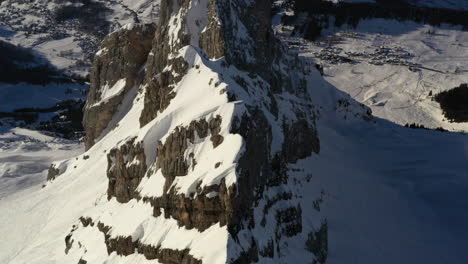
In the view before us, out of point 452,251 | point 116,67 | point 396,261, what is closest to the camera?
point 396,261

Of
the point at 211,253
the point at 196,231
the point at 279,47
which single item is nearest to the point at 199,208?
A: the point at 196,231

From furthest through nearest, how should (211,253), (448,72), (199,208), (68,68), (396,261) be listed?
(68,68) → (448,72) → (396,261) → (199,208) → (211,253)

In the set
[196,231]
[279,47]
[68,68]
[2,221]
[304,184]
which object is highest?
[279,47]

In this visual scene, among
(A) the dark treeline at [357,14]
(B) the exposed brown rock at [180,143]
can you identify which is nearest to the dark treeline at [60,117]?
(A) the dark treeline at [357,14]

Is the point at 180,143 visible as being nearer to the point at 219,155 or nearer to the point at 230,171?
the point at 219,155

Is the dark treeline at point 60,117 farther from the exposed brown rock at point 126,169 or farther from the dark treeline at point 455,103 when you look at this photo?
the exposed brown rock at point 126,169

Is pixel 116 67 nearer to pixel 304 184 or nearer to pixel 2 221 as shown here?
pixel 2 221

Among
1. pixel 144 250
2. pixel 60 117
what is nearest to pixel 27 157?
pixel 60 117
